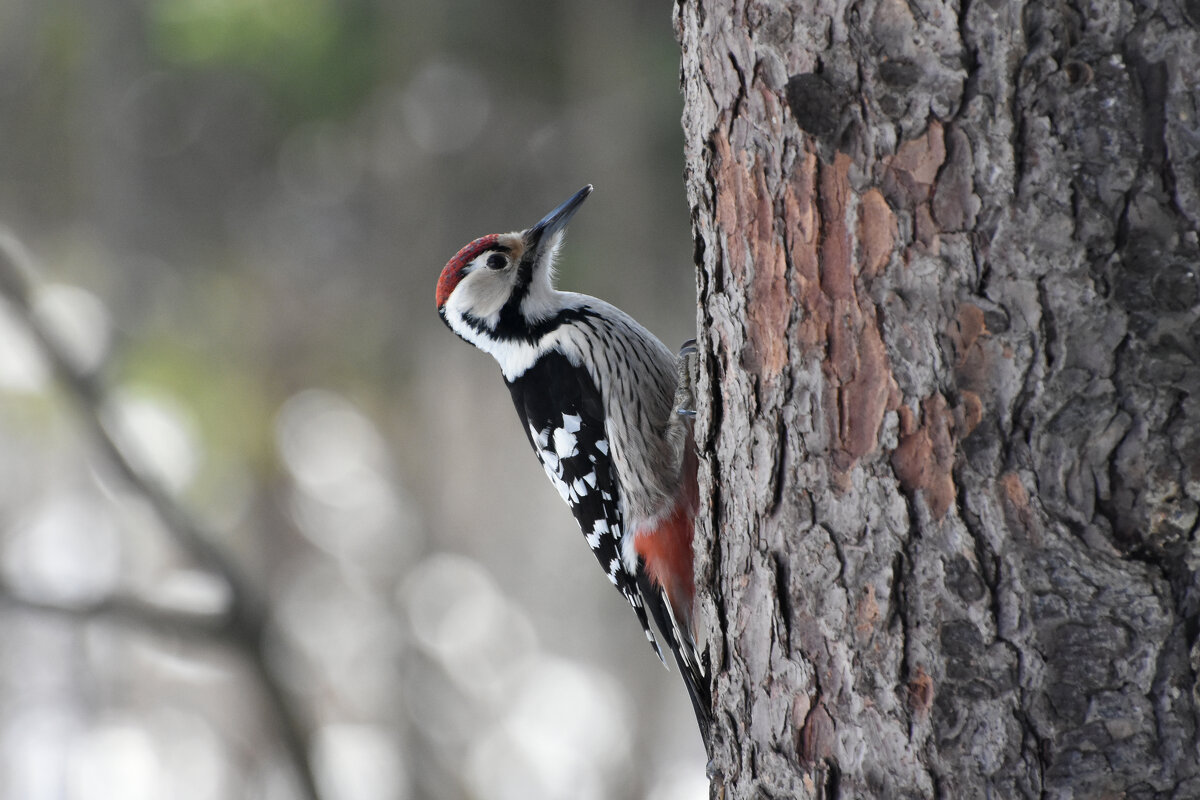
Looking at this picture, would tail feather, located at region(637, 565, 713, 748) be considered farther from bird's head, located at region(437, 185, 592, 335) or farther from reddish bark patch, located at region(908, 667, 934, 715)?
reddish bark patch, located at region(908, 667, 934, 715)

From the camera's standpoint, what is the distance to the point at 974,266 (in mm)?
1181

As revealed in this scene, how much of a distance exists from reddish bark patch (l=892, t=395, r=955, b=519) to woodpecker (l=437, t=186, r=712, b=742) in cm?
116

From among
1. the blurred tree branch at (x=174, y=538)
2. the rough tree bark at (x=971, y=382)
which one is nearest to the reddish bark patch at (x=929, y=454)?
the rough tree bark at (x=971, y=382)

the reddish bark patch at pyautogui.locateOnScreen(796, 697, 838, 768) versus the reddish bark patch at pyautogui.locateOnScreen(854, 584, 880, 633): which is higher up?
the reddish bark patch at pyautogui.locateOnScreen(854, 584, 880, 633)

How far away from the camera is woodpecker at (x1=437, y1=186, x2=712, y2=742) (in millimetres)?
2531

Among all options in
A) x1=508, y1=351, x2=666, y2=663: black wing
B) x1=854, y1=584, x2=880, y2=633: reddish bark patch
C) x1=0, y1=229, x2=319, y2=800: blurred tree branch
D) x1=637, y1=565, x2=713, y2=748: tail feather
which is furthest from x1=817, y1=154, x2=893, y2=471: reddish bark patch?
x1=0, y1=229, x2=319, y2=800: blurred tree branch

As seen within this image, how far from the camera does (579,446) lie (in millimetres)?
2680

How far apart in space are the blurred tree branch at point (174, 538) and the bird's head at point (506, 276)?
1340 mm

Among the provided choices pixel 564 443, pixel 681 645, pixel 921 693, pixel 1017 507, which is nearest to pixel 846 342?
pixel 1017 507

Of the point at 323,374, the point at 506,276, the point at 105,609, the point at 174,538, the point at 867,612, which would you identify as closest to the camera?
the point at 867,612

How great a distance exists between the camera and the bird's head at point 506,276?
282 cm

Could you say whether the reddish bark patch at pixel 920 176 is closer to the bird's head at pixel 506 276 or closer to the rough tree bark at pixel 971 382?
the rough tree bark at pixel 971 382

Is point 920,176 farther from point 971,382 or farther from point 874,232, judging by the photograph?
point 971,382

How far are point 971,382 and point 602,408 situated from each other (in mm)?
1475
